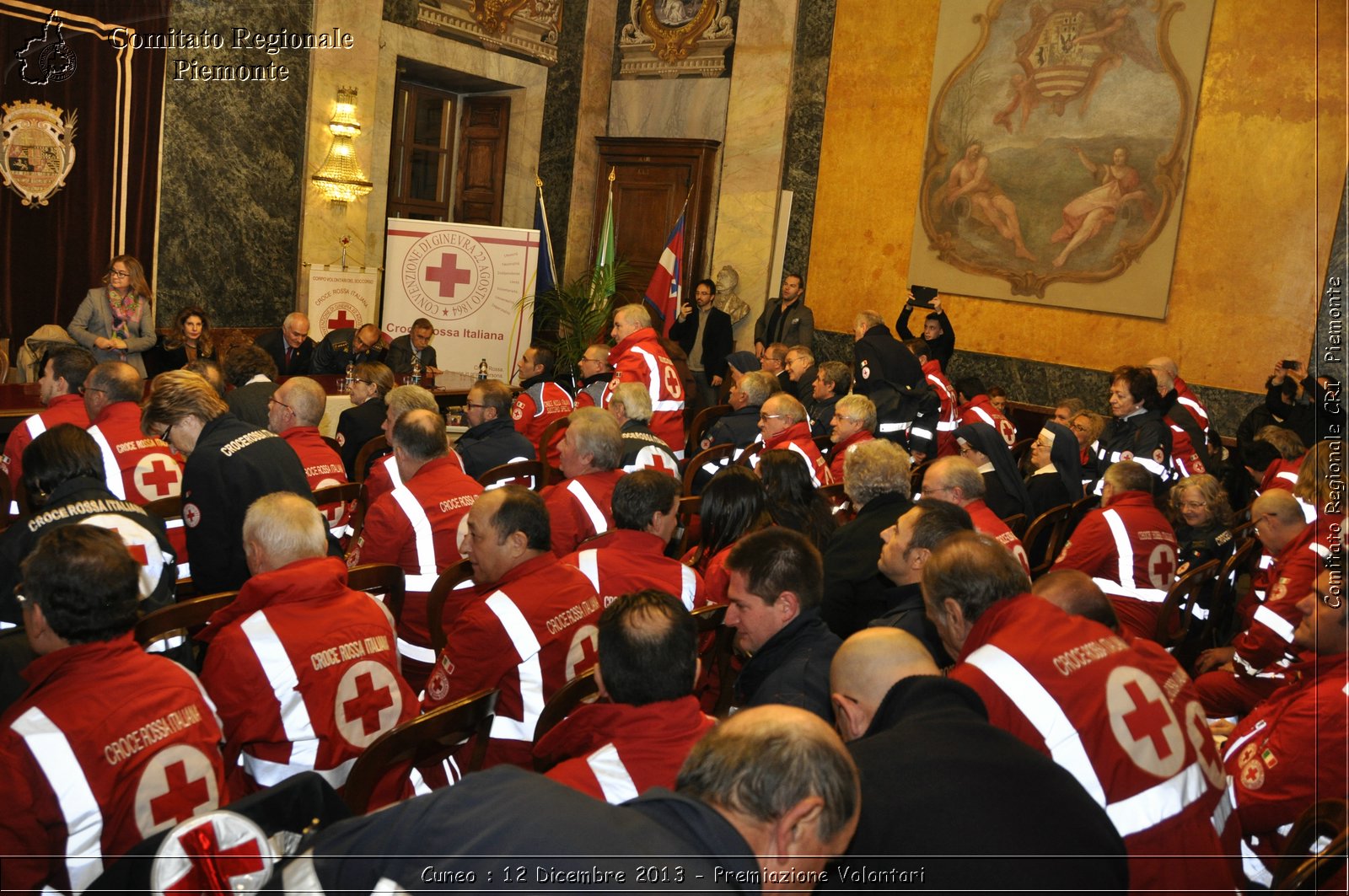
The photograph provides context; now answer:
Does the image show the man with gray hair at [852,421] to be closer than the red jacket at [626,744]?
No

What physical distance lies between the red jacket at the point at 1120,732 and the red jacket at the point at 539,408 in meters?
4.52

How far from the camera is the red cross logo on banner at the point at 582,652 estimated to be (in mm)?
2846

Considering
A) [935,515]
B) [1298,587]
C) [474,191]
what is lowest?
[1298,587]

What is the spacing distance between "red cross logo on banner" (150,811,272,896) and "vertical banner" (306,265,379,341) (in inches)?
332

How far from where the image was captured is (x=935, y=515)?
10.8 ft

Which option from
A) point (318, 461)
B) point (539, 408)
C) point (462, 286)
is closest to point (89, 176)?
point (462, 286)

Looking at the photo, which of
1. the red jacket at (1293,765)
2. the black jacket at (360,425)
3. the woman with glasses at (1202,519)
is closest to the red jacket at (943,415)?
the woman with glasses at (1202,519)

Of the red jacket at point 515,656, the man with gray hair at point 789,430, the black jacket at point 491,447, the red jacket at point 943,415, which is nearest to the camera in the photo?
the red jacket at point 515,656

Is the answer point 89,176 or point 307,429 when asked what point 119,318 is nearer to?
point 89,176

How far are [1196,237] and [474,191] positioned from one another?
7448 millimetres

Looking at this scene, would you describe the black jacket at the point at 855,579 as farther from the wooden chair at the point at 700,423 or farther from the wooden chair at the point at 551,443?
the wooden chair at the point at 700,423

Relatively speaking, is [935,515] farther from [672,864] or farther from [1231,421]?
[1231,421]

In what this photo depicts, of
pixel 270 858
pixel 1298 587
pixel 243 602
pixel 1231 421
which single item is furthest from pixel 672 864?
pixel 1231 421

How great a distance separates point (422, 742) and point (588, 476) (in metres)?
2.27
